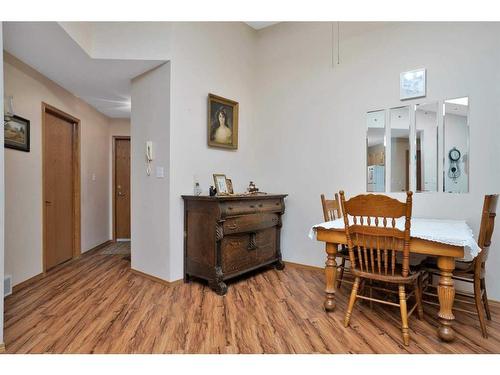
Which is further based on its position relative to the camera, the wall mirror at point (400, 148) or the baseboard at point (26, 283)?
the wall mirror at point (400, 148)

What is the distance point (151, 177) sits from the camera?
3107 millimetres

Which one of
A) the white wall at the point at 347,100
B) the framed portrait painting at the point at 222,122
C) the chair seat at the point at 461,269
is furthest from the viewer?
the framed portrait painting at the point at 222,122

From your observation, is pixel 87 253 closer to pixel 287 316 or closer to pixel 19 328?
pixel 19 328

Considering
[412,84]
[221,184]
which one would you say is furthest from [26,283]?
[412,84]

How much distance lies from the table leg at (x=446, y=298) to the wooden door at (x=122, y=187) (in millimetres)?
4852

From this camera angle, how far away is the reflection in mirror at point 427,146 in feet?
9.05

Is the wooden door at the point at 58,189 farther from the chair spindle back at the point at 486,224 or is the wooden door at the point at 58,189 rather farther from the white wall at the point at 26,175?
the chair spindle back at the point at 486,224

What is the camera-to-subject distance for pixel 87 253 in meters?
4.27

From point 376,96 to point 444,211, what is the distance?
1.33 metres

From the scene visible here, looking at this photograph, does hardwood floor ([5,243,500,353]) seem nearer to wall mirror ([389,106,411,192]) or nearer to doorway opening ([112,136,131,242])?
wall mirror ([389,106,411,192])

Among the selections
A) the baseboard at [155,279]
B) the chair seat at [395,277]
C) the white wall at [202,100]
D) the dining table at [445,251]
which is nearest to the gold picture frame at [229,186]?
the white wall at [202,100]

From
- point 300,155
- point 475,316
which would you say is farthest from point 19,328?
point 475,316

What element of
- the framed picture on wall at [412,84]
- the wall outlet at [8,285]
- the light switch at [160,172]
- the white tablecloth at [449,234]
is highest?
the framed picture on wall at [412,84]

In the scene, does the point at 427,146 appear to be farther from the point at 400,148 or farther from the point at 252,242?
the point at 252,242
